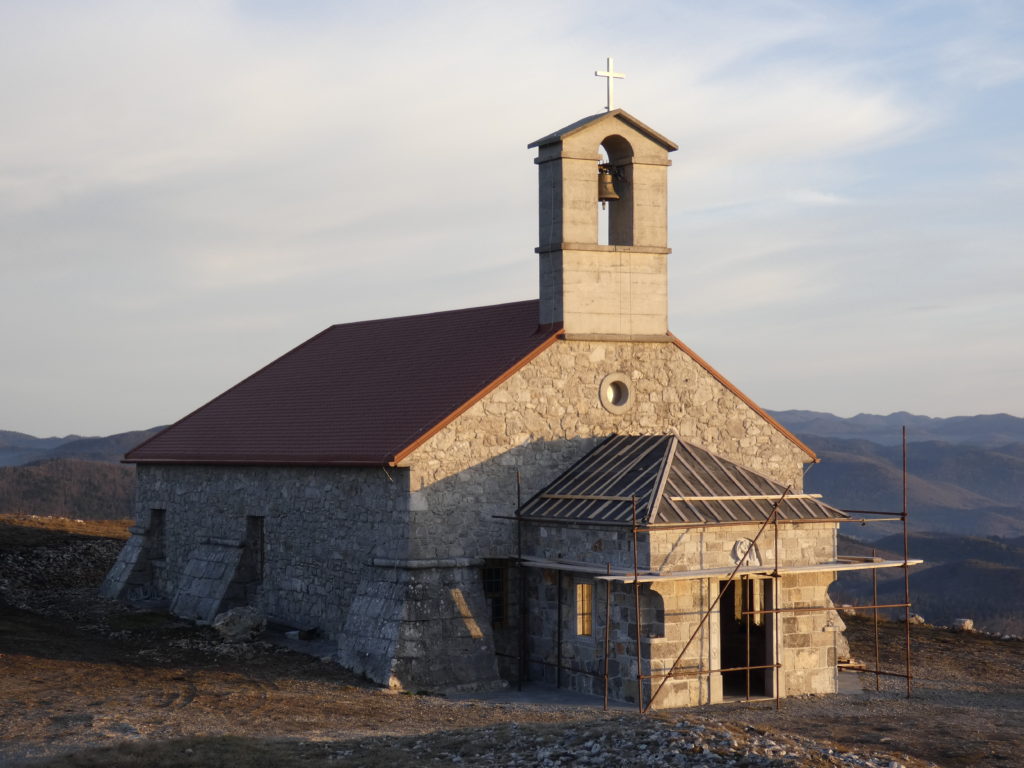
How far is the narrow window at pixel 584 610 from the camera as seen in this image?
2172 cm

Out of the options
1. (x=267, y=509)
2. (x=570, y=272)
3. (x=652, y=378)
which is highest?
(x=570, y=272)

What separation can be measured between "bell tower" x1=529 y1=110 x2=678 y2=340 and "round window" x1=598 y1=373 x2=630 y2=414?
32.2 inches

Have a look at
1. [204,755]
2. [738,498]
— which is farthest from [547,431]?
[204,755]

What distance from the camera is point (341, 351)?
102 ft

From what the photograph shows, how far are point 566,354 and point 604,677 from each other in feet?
19.7

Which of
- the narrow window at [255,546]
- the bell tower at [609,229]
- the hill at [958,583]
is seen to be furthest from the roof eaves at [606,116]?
the hill at [958,583]

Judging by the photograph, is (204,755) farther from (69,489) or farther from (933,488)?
(933,488)

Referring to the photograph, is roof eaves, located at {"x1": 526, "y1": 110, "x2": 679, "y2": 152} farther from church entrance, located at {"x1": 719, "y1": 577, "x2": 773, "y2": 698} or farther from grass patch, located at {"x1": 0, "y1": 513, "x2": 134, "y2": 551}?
grass patch, located at {"x1": 0, "y1": 513, "x2": 134, "y2": 551}

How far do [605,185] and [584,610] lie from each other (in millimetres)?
7914

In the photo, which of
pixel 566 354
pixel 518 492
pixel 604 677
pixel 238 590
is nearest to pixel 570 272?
pixel 566 354

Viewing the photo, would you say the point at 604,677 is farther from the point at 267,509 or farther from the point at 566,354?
the point at 267,509

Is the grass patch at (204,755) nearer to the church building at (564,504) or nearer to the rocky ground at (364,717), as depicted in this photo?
the rocky ground at (364,717)

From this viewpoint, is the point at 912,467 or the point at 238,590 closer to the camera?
the point at 238,590

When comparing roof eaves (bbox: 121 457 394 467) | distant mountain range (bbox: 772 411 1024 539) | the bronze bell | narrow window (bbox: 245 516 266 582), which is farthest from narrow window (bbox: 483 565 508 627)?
distant mountain range (bbox: 772 411 1024 539)
